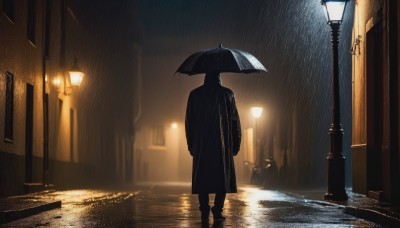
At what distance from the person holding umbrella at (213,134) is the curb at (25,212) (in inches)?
88.3

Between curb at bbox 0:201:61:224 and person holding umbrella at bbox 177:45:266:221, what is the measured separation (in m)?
2.24

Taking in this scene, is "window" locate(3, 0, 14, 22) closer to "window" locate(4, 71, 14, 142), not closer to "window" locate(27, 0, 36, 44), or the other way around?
"window" locate(4, 71, 14, 142)

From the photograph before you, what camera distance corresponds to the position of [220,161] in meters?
9.91

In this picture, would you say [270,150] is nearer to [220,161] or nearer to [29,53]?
[29,53]

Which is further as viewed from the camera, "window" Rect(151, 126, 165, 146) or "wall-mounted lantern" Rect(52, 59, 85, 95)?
"window" Rect(151, 126, 165, 146)

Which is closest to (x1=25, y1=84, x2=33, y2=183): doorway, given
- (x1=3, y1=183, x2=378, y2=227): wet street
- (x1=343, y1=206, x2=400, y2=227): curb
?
(x1=3, y1=183, x2=378, y2=227): wet street

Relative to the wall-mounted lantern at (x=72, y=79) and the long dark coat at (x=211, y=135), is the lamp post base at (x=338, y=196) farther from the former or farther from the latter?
the wall-mounted lantern at (x=72, y=79)

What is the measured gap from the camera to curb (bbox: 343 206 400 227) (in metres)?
9.30

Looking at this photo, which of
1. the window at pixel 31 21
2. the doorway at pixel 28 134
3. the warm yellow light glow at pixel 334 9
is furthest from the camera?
the window at pixel 31 21

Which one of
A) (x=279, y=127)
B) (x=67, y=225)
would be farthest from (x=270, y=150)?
(x=67, y=225)

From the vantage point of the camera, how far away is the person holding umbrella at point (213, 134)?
9.86 meters

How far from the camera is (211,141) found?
996 cm

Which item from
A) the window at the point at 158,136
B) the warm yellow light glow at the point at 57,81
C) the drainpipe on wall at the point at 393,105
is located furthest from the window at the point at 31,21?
the window at the point at 158,136

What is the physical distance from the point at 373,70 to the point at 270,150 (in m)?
18.3
